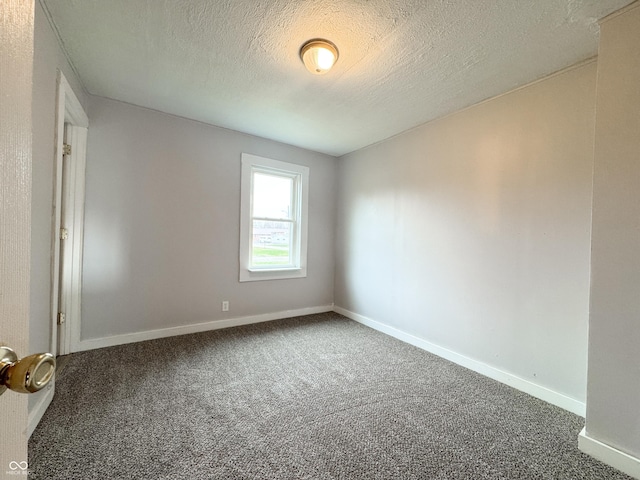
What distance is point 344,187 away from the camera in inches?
161

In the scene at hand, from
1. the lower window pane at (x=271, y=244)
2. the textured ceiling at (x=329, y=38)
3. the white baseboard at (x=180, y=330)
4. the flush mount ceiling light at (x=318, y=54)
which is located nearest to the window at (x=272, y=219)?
the lower window pane at (x=271, y=244)

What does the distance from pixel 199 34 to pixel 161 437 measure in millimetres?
2468

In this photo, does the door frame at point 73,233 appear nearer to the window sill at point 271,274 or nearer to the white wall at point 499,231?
the window sill at point 271,274

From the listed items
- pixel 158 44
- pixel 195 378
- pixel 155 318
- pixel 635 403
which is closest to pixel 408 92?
pixel 158 44

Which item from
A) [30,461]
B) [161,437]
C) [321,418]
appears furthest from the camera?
[321,418]

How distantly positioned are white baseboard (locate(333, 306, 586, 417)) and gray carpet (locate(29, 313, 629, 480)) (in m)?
0.07

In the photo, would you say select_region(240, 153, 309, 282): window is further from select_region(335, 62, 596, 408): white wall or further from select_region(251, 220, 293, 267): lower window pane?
select_region(335, 62, 596, 408): white wall

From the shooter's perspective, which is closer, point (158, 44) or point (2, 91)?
point (2, 91)

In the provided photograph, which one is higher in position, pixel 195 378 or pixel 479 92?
pixel 479 92

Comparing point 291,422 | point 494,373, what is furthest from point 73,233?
point 494,373

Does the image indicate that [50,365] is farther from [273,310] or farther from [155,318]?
[273,310]

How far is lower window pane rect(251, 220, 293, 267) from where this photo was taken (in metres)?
3.65

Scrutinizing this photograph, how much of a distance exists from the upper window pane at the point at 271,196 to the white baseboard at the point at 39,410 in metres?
2.45

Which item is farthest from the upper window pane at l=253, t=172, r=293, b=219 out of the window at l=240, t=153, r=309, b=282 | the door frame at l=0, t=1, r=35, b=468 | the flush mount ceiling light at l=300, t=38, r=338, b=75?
the door frame at l=0, t=1, r=35, b=468
